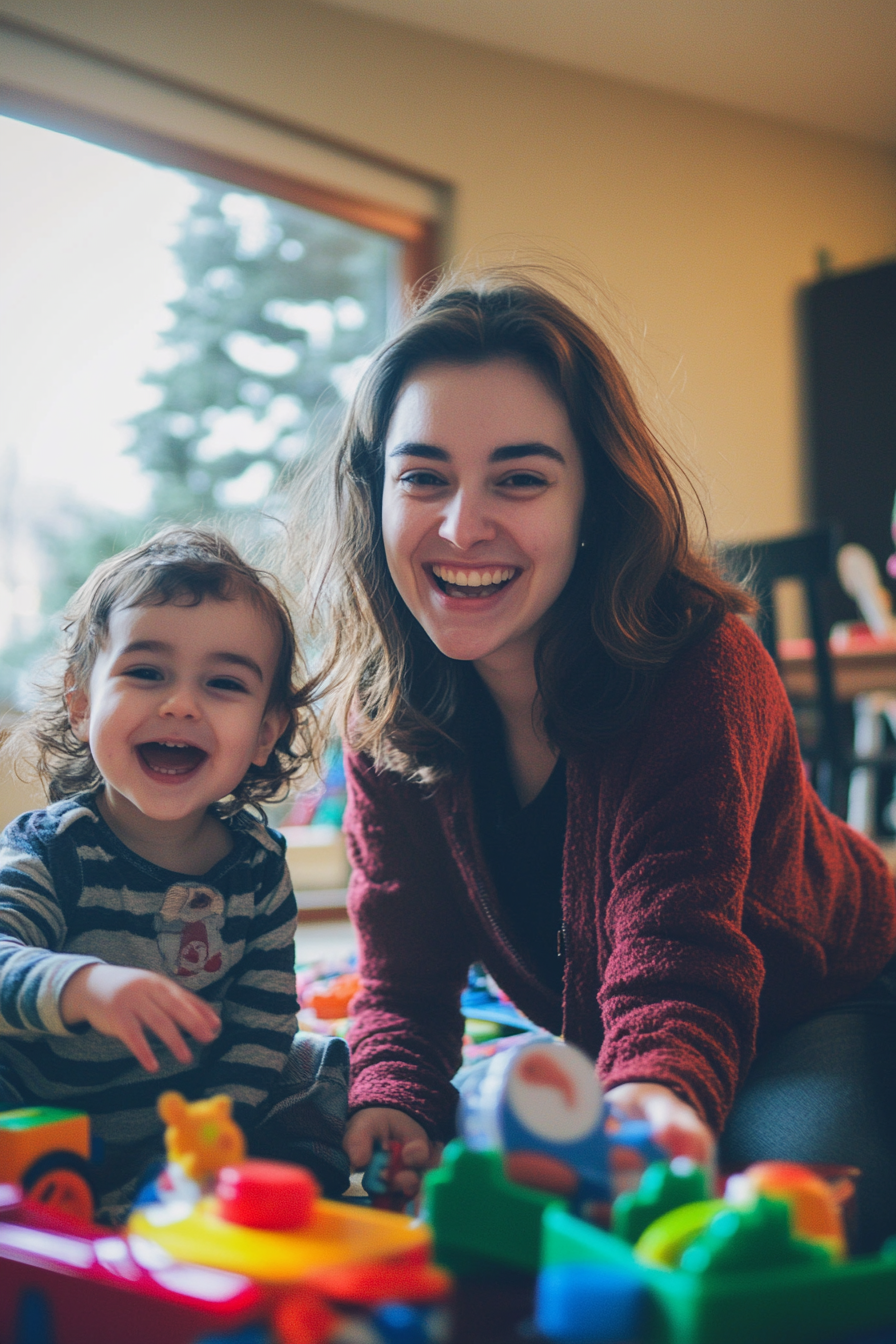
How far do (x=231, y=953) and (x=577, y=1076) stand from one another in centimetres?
46

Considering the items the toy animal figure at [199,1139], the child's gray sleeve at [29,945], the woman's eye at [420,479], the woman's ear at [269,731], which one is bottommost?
the toy animal figure at [199,1139]

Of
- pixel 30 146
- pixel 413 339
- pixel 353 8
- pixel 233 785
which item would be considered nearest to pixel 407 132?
pixel 353 8

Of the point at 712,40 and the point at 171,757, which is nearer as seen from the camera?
the point at 171,757

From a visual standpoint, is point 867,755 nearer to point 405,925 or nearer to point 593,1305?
point 405,925

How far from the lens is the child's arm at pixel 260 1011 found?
890mm

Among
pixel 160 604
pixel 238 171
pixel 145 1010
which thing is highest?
pixel 238 171

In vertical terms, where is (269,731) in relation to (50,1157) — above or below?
above

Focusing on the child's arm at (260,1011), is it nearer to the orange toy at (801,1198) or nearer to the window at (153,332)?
the orange toy at (801,1198)

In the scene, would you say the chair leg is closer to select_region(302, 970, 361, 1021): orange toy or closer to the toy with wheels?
select_region(302, 970, 361, 1021): orange toy

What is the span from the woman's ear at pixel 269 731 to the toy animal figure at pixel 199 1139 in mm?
478

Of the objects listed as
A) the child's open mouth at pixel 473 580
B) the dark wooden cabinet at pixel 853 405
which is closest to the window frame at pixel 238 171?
the dark wooden cabinet at pixel 853 405

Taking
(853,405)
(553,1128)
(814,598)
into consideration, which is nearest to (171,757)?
Answer: (553,1128)

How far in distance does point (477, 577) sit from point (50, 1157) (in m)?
0.54

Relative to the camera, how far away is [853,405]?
4.05 m
